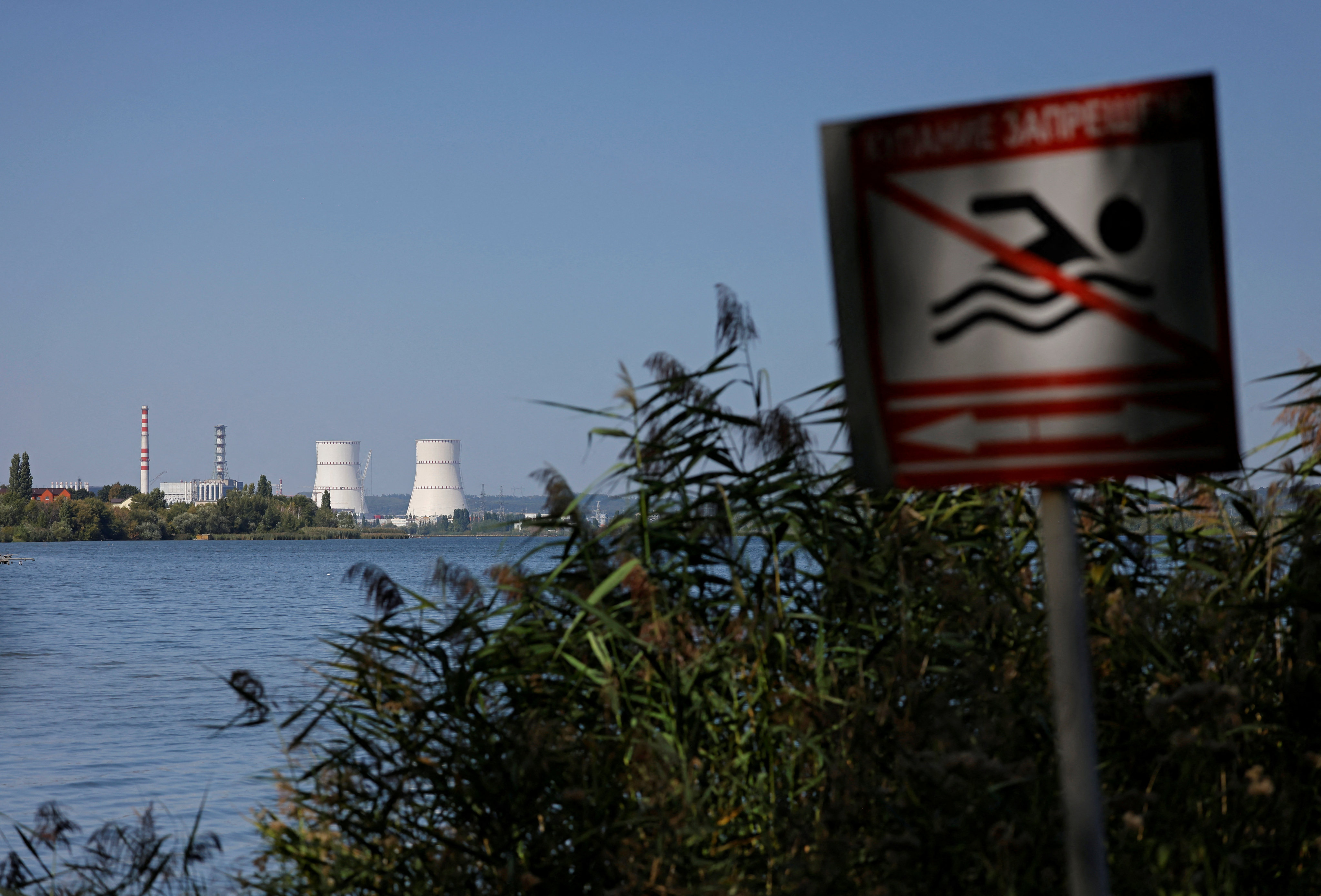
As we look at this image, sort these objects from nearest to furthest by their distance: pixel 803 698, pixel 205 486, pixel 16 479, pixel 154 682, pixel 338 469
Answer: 1. pixel 803 698
2. pixel 154 682
3. pixel 338 469
4. pixel 16 479
5. pixel 205 486

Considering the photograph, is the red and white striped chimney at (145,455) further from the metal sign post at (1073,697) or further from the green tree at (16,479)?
the metal sign post at (1073,697)

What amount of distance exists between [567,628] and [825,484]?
965 mm

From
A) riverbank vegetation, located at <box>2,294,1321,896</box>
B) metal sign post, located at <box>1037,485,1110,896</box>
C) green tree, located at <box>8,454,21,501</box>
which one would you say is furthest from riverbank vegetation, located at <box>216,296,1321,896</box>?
green tree, located at <box>8,454,21,501</box>

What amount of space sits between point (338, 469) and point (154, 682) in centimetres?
8429

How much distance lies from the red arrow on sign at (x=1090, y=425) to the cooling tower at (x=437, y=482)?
8048 centimetres

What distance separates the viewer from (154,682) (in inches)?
846

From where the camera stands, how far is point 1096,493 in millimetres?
4043

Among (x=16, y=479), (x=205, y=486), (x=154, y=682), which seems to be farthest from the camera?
(x=205, y=486)

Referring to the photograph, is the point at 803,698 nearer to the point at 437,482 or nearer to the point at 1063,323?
the point at 1063,323

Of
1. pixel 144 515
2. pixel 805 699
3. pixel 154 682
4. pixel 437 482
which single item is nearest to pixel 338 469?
pixel 437 482

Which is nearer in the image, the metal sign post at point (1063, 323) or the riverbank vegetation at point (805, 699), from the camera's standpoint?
the metal sign post at point (1063, 323)

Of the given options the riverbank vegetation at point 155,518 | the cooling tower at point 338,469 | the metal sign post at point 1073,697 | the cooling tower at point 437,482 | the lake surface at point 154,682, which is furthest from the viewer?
the riverbank vegetation at point 155,518

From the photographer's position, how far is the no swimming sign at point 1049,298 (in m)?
1.58

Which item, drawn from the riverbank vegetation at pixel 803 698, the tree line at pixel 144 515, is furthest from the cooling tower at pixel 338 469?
the riverbank vegetation at pixel 803 698
